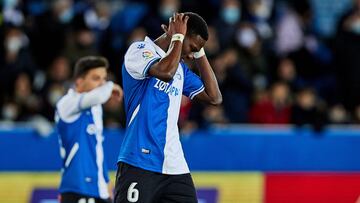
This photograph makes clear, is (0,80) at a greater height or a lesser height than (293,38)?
lesser

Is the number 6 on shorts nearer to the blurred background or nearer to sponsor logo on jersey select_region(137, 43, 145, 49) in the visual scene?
sponsor logo on jersey select_region(137, 43, 145, 49)

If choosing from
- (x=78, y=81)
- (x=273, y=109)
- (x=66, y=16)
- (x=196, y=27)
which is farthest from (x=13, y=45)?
(x=196, y=27)

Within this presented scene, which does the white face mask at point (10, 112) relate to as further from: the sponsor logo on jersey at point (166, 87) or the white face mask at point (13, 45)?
the sponsor logo on jersey at point (166, 87)

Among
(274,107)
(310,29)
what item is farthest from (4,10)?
(310,29)

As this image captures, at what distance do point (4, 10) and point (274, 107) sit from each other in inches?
Result: 173

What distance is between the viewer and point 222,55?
15078 mm

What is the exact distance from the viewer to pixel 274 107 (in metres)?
14.8

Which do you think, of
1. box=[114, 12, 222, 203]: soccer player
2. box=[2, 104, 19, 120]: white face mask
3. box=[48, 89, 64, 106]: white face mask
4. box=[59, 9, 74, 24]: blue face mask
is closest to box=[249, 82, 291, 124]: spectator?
box=[48, 89, 64, 106]: white face mask

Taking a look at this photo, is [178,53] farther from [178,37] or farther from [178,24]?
[178,24]

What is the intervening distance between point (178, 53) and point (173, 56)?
0.05 m

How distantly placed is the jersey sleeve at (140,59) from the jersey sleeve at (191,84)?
513 mm

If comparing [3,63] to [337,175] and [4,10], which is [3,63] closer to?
[4,10]

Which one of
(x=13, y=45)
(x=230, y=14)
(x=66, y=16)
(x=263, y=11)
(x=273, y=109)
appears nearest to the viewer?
(x=13, y=45)

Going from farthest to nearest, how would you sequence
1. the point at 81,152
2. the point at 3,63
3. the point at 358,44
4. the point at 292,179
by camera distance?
the point at 358,44
the point at 3,63
the point at 292,179
the point at 81,152
